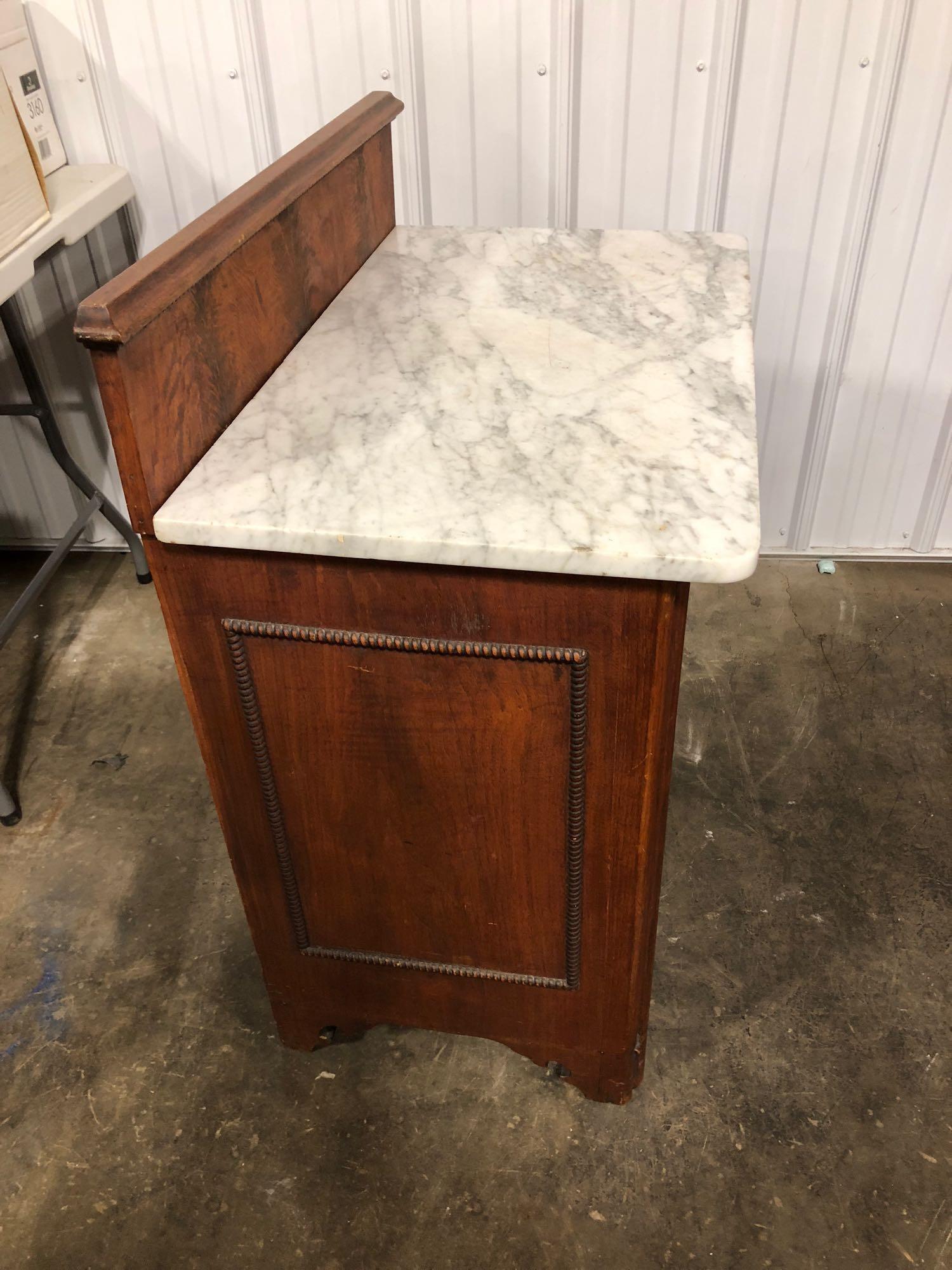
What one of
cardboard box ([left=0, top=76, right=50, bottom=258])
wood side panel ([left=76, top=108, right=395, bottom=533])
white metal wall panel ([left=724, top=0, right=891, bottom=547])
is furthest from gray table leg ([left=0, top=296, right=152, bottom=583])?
white metal wall panel ([left=724, top=0, right=891, bottom=547])

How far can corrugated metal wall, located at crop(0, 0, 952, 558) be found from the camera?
216 centimetres

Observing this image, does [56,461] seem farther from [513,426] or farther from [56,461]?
[513,426]

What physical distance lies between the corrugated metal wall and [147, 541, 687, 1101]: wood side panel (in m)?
1.58

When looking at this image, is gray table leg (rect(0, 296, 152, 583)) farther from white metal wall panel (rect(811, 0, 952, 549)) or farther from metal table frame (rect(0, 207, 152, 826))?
white metal wall panel (rect(811, 0, 952, 549))

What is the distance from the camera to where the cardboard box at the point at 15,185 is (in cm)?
190

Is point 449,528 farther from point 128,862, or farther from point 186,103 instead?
point 186,103

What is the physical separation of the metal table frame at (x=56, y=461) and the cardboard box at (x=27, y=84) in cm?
24

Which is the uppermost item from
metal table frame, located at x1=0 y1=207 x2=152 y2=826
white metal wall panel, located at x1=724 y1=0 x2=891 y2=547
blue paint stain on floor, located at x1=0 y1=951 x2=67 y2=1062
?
→ white metal wall panel, located at x1=724 y1=0 x2=891 y2=547

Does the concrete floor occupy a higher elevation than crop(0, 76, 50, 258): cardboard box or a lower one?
lower

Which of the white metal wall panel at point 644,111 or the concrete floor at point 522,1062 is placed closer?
the concrete floor at point 522,1062

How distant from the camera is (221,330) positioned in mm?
1258

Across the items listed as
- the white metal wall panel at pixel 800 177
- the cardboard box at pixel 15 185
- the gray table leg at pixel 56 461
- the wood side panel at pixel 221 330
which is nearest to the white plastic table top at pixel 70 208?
the cardboard box at pixel 15 185

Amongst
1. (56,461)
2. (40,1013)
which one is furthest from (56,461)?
(40,1013)

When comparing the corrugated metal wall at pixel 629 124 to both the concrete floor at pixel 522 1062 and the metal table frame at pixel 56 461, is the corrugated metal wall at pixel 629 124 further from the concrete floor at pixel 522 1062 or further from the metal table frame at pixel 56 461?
the concrete floor at pixel 522 1062
